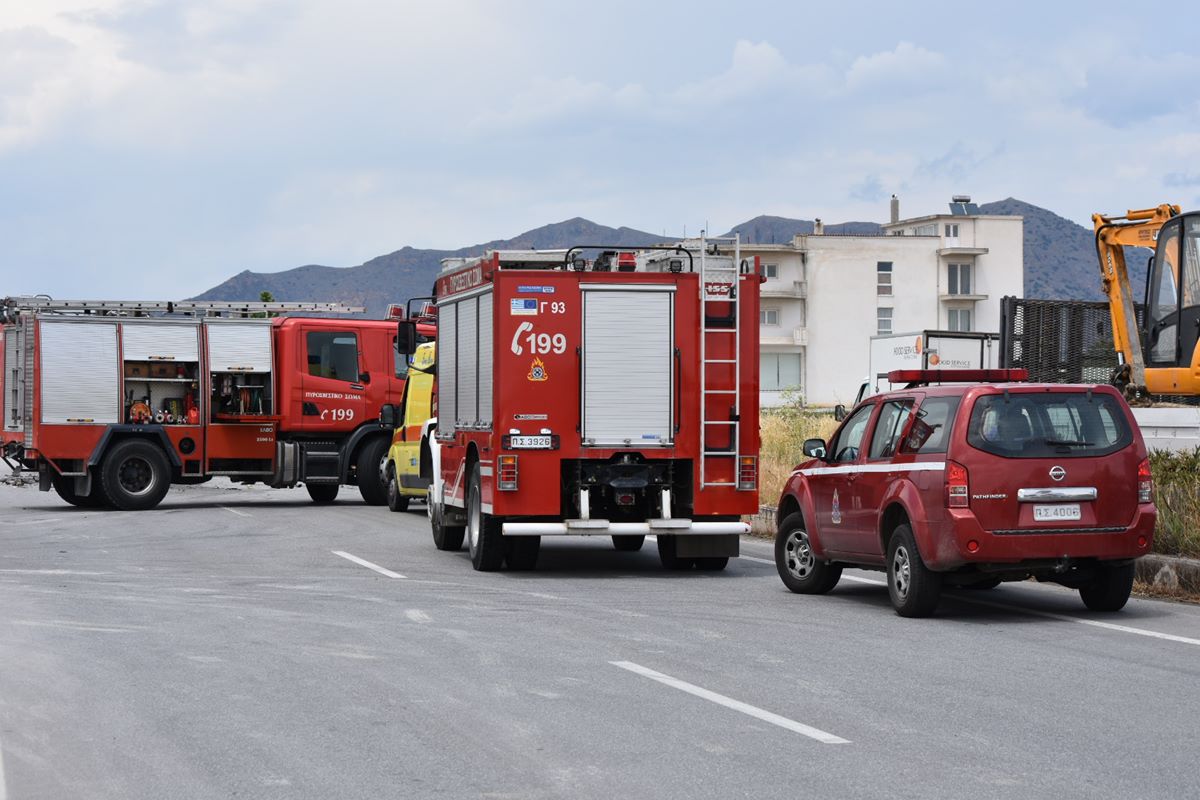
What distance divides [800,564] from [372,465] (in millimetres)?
14984

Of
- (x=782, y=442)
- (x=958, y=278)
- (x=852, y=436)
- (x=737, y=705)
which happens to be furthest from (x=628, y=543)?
(x=958, y=278)

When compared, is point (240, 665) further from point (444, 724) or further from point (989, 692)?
point (989, 692)

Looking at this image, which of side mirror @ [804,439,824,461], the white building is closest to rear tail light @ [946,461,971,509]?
side mirror @ [804,439,824,461]

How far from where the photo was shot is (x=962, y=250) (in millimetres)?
99312

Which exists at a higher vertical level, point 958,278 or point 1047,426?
point 958,278

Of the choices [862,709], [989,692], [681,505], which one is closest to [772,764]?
[862,709]

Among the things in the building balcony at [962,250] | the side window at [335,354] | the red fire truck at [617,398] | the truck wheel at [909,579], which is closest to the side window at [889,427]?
the truck wheel at [909,579]

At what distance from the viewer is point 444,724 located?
838 cm

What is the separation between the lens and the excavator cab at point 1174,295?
20891mm

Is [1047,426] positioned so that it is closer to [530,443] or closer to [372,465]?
[530,443]

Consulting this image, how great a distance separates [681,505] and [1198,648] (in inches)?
255

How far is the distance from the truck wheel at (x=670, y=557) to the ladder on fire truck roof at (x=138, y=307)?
1304cm

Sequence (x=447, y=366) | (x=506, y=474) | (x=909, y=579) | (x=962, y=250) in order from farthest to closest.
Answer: (x=962, y=250) < (x=447, y=366) < (x=506, y=474) < (x=909, y=579)

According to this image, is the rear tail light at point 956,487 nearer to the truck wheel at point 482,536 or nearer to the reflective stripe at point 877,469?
the reflective stripe at point 877,469
